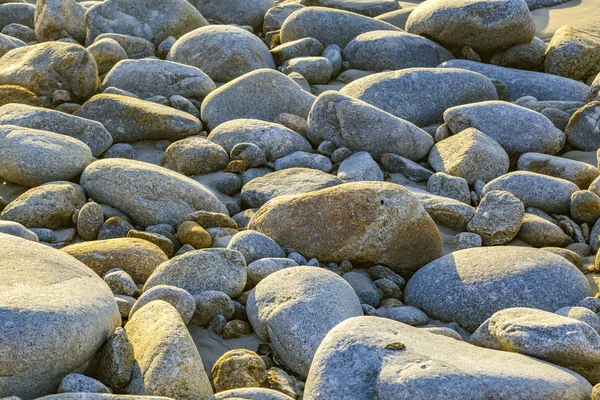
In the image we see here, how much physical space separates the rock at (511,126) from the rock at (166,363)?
3.80 m

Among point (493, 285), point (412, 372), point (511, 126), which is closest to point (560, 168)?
point (511, 126)

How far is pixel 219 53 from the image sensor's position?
27.6ft

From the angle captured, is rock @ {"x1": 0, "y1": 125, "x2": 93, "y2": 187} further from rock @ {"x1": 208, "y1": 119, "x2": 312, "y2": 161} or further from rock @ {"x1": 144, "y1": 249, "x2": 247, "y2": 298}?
rock @ {"x1": 144, "y1": 249, "x2": 247, "y2": 298}

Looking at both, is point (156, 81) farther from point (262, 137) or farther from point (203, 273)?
point (203, 273)

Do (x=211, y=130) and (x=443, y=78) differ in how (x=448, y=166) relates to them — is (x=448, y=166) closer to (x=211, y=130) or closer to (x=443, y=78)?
(x=443, y=78)

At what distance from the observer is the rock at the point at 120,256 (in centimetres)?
456

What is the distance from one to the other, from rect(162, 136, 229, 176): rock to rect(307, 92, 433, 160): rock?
91 cm

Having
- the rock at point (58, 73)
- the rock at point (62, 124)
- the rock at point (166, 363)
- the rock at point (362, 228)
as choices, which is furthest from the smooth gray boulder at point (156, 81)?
the rock at point (166, 363)

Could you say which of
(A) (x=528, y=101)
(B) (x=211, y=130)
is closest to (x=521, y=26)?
(A) (x=528, y=101)

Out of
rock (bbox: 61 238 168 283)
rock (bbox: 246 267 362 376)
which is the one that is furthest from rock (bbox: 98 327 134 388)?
rock (bbox: 61 238 168 283)

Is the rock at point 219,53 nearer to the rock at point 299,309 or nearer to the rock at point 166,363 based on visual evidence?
the rock at point 299,309

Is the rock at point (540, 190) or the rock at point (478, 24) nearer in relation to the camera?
the rock at point (540, 190)

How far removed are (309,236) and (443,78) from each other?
3131 mm

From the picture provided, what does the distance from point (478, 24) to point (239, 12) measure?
136 inches
